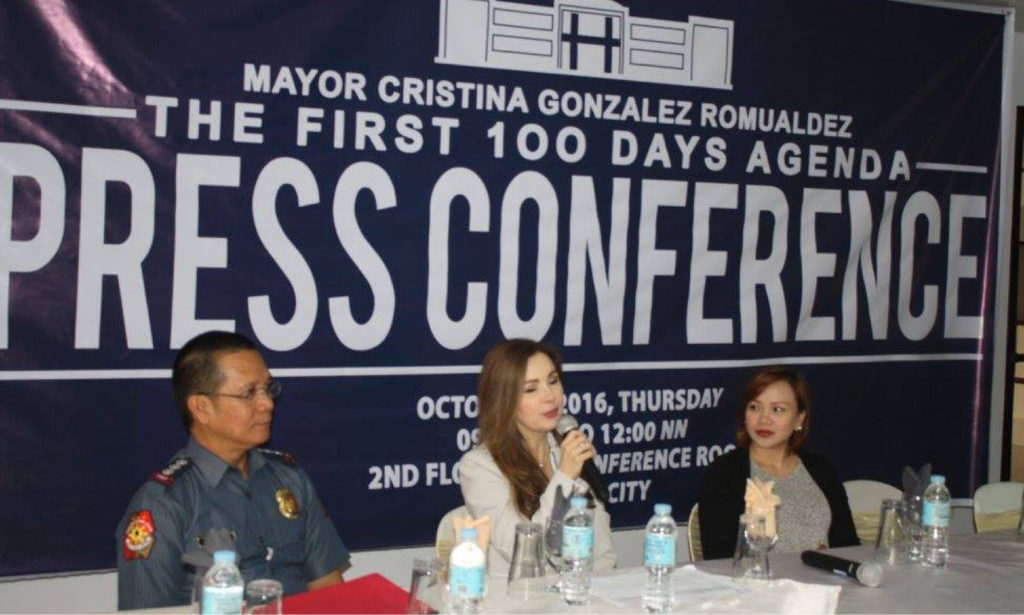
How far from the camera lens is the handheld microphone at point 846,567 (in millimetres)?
2701

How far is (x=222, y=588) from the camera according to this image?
2.03 m

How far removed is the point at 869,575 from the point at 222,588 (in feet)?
4.81

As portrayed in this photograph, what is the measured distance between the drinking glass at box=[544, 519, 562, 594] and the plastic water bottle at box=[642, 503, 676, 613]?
191 millimetres

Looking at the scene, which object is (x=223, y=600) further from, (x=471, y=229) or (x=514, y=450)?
(x=471, y=229)

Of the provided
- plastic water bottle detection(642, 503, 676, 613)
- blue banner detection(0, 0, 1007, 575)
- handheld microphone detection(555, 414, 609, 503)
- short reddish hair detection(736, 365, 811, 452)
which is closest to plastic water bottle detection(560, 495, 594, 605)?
plastic water bottle detection(642, 503, 676, 613)

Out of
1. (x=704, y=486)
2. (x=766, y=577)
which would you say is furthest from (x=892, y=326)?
(x=766, y=577)

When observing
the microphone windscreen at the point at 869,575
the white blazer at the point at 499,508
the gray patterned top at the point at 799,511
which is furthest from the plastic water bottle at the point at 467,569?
the gray patterned top at the point at 799,511

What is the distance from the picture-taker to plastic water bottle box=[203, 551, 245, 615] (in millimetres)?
2023

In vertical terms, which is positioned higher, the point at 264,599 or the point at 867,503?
the point at 264,599

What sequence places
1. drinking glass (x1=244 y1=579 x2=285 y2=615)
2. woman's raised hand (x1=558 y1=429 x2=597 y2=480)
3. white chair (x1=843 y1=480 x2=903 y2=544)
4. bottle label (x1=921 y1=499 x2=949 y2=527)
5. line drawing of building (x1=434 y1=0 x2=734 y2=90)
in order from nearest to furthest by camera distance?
1. drinking glass (x1=244 y1=579 x2=285 y2=615)
2. woman's raised hand (x1=558 y1=429 x2=597 y2=480)
3. bottle label (x1=921 y1=499 x2=949 y2=527)
4. white chair (x1=843 y1=480 x2=903 y2=544)
5. line drawing of building (x1=434 y1=0 x2=734 y2=90)

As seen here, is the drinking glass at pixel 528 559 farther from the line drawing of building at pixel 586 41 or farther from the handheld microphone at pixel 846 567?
the line drawing of building at pixel 586 41

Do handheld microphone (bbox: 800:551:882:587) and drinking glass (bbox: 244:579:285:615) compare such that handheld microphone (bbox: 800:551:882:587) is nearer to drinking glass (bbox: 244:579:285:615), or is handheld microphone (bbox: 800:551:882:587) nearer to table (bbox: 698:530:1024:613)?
table (bbox: 698:530:1024:613)

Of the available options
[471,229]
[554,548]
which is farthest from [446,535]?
[471,229]

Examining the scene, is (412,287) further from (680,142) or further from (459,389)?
(680,142)
